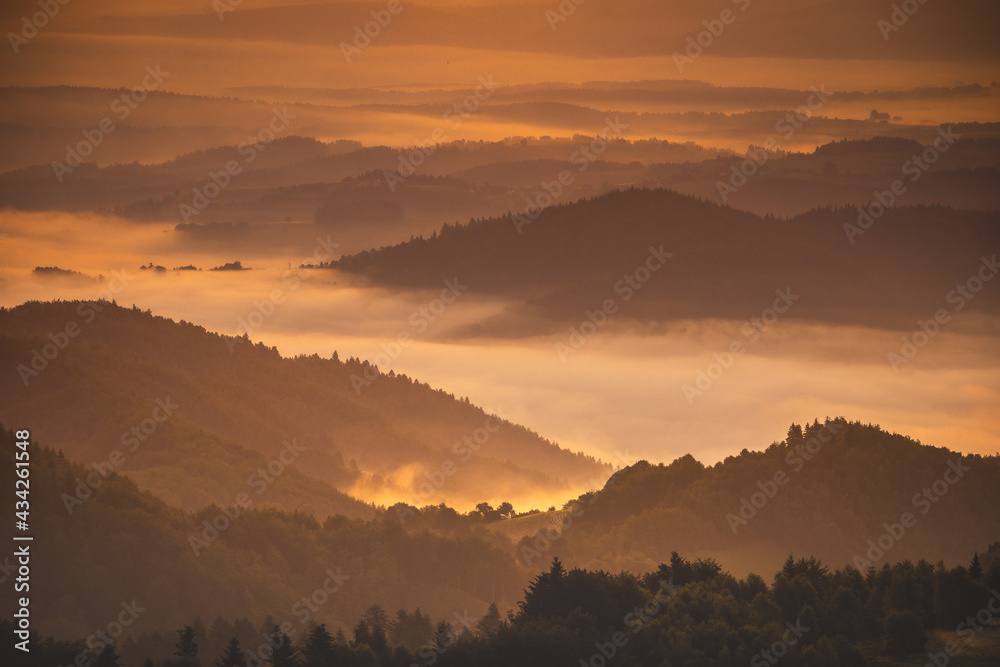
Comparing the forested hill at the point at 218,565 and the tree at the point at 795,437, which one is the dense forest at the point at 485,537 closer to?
the forested hill at the point at 218,565

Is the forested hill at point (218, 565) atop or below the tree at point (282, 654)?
atop

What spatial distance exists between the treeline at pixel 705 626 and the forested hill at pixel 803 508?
4513cm

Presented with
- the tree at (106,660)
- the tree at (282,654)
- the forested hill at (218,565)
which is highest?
the forested hill at (218,565)

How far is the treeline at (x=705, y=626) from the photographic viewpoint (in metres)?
71.9

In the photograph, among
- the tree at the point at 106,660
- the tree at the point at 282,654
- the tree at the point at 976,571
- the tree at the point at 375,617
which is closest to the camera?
the tree at the point at 282,654

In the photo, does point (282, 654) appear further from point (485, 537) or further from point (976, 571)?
point (485, 537)

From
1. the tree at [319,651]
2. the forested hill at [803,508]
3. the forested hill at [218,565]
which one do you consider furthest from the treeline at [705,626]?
the forested hill at [803,508]

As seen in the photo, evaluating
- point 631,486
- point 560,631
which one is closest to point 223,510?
point 631,486

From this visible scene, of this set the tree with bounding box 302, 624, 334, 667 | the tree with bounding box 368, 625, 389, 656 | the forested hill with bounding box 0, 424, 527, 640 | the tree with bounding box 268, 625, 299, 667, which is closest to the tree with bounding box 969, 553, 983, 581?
the tree with bounding box 368, 625, 389, 656

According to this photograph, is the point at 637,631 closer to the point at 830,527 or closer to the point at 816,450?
the point at 830,527

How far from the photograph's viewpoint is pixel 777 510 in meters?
142

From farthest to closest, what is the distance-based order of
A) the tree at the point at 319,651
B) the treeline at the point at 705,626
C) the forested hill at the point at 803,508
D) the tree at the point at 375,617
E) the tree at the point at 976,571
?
the forested hill at the point at 803,508 → the tree at the point at 375,617 → the tree at the point at 976,571 → the tree at the point at 319,651 → the treeline at the point at 705,626

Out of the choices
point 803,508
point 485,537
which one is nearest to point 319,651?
point 485,537

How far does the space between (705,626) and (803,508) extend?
225ft
